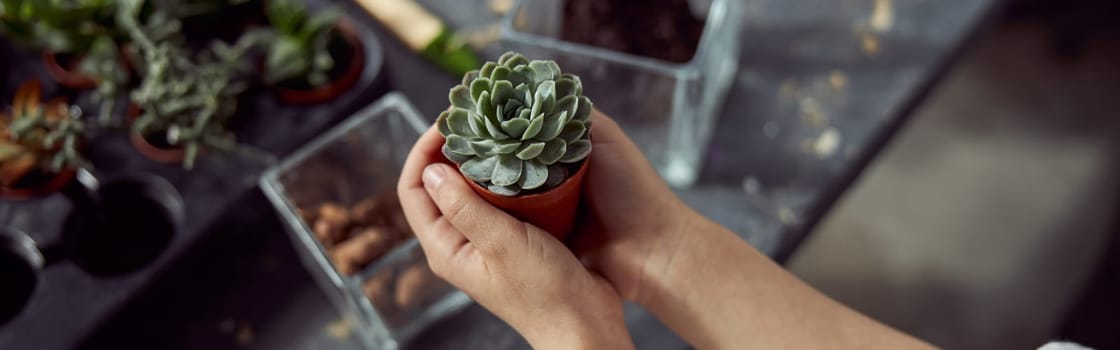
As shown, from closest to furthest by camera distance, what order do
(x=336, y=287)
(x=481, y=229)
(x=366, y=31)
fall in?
1. (x=481, y=229)
2. (x=336, y=287)
3. (x=366, y=31)

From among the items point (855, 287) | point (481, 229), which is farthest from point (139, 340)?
point (855, 287)

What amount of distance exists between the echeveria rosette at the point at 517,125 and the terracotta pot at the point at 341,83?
1.23 ft

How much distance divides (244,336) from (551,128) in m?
0.49

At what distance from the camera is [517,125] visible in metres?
0.50

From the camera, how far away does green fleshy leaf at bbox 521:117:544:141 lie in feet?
1.61

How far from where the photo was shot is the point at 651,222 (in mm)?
635

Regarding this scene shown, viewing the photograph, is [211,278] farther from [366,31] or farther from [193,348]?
[366,31]

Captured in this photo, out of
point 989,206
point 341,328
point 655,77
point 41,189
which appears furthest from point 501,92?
point 989,206

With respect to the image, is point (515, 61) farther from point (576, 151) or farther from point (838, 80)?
point (838, 80)

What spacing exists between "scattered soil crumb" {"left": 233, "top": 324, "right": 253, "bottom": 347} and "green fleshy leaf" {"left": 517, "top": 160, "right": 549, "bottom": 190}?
1.47 ft

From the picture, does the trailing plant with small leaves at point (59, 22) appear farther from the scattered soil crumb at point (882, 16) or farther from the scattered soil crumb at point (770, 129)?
the scattered soil crumb at point (882, 16)

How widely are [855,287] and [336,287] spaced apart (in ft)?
2.48

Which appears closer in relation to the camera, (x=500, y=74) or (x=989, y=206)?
(x=500, y=74)

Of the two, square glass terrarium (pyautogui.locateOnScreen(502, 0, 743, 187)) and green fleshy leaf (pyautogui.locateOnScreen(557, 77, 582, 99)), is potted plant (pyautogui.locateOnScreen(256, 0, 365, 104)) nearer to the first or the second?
square glass terrarium (pyautogui.locateOnScreen(502, 0, 743, 187))
